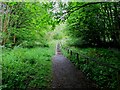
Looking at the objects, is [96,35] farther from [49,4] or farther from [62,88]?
[62,88]

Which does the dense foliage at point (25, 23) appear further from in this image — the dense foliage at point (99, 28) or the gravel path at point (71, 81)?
the dense foliage at point (99, 28)

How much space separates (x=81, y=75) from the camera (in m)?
5.11

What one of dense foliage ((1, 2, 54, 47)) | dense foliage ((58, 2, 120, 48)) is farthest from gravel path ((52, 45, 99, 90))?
dense foliage ((58, 2, 120, 48))

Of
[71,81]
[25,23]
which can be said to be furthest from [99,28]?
[71,81]

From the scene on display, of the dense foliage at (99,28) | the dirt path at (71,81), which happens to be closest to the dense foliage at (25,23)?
the dirt path at (71,81)

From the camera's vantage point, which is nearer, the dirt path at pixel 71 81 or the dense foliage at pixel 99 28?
the dirt path at pixel 71 81

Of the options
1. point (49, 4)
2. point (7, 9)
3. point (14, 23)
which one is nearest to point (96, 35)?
point (14, 23)

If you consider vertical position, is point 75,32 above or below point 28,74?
above

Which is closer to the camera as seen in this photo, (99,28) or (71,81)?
(71,81)

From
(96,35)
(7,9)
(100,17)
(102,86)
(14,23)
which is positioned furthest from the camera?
(96,35)

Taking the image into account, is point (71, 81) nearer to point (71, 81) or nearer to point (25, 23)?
point (71, 81)

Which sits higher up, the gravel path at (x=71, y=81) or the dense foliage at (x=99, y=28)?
the dense foliage at (x=99, y=28)

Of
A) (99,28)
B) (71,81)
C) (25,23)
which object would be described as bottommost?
(71,81)

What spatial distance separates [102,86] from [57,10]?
234cm
